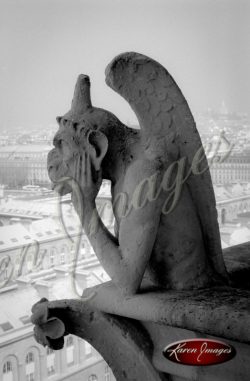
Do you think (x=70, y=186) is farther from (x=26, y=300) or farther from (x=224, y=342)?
(x=26, y=300)

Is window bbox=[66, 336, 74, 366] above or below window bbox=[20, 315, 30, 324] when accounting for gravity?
below

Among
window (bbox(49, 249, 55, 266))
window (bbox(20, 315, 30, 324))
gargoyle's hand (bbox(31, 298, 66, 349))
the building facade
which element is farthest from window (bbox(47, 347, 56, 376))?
gargoyle's hand (bbox(31, 298, 66, 349))

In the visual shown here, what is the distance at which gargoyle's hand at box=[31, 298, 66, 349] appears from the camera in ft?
4.49

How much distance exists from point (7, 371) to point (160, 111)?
179 centimetres

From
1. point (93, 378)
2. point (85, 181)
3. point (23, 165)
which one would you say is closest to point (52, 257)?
point (23, 165)

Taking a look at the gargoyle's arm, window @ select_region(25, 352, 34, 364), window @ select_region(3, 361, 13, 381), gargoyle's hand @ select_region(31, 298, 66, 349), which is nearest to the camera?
the gargoyle's arm

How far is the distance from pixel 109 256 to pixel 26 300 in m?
1.62

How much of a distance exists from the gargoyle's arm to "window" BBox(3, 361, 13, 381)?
1.52 meters

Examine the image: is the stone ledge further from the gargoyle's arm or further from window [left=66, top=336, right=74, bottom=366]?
window [left=66, top=336, right=74, bottom=366]

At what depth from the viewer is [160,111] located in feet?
4.28

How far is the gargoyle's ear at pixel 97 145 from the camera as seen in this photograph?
128 cm

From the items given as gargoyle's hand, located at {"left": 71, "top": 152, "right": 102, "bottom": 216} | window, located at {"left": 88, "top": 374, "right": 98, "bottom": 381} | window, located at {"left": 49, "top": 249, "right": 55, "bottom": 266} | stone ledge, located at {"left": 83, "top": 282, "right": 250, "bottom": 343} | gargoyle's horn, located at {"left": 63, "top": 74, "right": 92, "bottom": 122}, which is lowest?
window, located at {"left": 88, "top": 374, "right": 98, "bottom": 381}

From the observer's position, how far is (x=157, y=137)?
1304 millimetres

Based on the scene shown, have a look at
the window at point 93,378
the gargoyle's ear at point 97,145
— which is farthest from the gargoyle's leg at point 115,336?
the window at point 93,378
